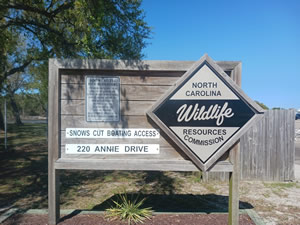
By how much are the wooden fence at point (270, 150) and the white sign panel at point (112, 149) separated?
3.86 metres

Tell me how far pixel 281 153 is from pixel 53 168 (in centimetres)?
630

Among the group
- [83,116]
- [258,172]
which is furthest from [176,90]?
[258,172]

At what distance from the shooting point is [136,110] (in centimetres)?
300

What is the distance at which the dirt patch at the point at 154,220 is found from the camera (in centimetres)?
305

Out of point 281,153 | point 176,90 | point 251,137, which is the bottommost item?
point 281,153

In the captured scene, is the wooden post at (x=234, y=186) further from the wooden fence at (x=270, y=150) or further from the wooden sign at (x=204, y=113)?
the wooden fence at (x=270, y=150)

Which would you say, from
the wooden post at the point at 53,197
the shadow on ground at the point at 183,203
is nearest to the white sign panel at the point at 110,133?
the wooden post at the point at 53,197

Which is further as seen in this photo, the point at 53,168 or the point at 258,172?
the point at 258,172

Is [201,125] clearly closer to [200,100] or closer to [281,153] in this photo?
[200,100]

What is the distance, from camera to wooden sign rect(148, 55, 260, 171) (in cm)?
283

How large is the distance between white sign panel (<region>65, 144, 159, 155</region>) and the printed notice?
0.38 meters

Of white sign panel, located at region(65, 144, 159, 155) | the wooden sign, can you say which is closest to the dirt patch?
the wooden sign

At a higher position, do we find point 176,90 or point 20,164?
point 176,90

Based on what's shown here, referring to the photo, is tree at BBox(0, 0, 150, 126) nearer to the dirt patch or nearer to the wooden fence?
the dirt patch
